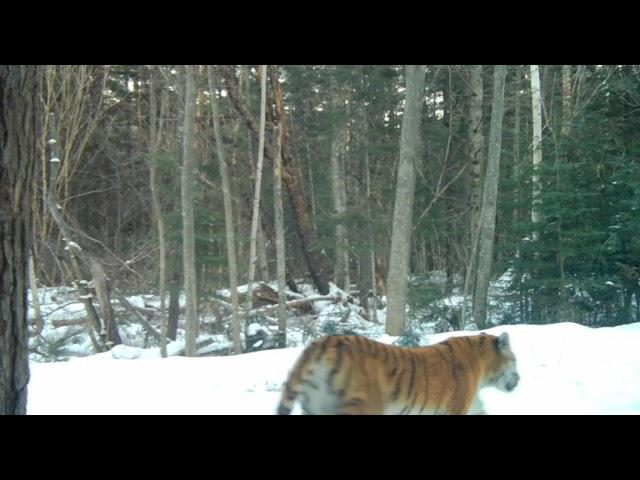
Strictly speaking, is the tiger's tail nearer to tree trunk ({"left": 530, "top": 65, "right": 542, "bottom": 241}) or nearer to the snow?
the snow

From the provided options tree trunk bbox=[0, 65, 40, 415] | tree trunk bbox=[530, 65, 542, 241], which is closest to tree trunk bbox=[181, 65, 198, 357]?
tree trunk bbox=[530, 65, 542, 241]

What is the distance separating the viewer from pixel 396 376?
129 inches

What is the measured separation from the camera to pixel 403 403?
126 inches

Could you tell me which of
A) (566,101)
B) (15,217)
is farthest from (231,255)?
(15,217)

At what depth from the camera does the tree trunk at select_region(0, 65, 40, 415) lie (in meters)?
2.42

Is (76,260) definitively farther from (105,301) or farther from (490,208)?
(490,208)

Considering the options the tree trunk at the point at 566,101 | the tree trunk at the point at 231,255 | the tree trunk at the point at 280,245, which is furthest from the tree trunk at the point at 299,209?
the tree trunk at the point at 566,101

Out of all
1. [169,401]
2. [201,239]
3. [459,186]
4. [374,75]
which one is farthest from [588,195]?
[169,401]

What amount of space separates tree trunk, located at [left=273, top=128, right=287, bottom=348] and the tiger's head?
6.12 m

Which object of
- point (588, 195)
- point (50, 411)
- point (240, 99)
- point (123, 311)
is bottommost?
point (123, 311)

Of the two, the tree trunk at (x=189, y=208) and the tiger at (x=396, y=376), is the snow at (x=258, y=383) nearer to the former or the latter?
the tiger at (x=396, y=376)
